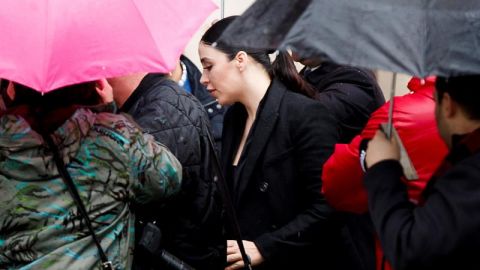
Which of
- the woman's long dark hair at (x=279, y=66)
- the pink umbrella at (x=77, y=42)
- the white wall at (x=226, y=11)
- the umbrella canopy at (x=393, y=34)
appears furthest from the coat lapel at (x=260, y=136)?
the white wall at (x=226, y=11)

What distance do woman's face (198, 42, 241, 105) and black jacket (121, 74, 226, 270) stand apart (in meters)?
0.15

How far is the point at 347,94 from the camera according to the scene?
4.39m

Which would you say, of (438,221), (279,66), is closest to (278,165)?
(279,66)

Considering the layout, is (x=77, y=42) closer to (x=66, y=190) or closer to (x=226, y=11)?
(x=66, y=190)

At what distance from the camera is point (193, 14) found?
9.42ft

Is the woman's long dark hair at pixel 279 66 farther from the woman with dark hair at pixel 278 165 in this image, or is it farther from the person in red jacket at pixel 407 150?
the person in red jacket at pixel 407 150

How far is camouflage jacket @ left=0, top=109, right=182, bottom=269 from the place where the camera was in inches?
108

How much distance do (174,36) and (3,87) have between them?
27.3 inches

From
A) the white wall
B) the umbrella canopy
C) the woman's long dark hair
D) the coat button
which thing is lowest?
the white wall

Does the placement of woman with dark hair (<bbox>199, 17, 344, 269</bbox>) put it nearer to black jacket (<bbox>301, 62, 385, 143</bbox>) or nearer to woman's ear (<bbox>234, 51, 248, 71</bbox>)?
woman's ear (<bbox>234, 51, 248, 71</bbox>)

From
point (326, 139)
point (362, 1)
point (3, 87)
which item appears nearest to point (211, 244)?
point (326, 139)

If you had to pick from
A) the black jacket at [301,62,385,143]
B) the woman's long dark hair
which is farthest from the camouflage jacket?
the black jacket at [301,62,385,143]

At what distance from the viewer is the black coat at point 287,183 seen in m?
3.41

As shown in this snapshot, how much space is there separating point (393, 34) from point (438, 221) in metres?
0.48
